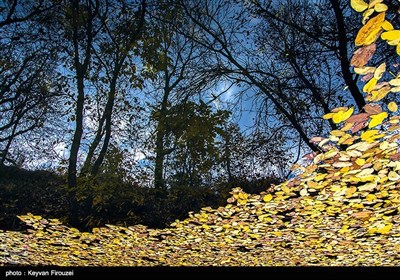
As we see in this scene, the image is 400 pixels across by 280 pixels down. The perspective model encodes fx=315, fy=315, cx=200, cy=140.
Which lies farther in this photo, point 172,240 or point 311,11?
point 311,11

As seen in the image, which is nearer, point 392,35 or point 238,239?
point 392,35

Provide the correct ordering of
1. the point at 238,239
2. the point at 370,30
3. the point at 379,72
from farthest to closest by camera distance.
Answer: the point at 238,239 < the point at 379,72 < the point at 370,30

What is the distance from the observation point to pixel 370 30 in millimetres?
961

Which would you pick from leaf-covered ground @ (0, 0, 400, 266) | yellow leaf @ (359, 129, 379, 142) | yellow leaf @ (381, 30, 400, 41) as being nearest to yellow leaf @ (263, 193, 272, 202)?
leaf-covered ground @ (0, 0, 400, 266)

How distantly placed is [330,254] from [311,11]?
3613mm

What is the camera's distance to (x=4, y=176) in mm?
3484

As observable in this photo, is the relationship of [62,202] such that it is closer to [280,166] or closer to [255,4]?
[280,166]

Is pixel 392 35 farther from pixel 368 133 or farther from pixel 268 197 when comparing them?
pixel 268 197

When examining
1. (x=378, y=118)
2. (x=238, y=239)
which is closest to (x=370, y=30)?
(x=378, y=118)

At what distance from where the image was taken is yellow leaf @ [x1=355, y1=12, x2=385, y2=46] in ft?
3.10

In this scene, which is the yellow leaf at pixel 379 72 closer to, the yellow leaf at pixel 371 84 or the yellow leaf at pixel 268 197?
the yellow leaf at pixel 371 84

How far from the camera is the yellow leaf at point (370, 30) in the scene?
0.95m
